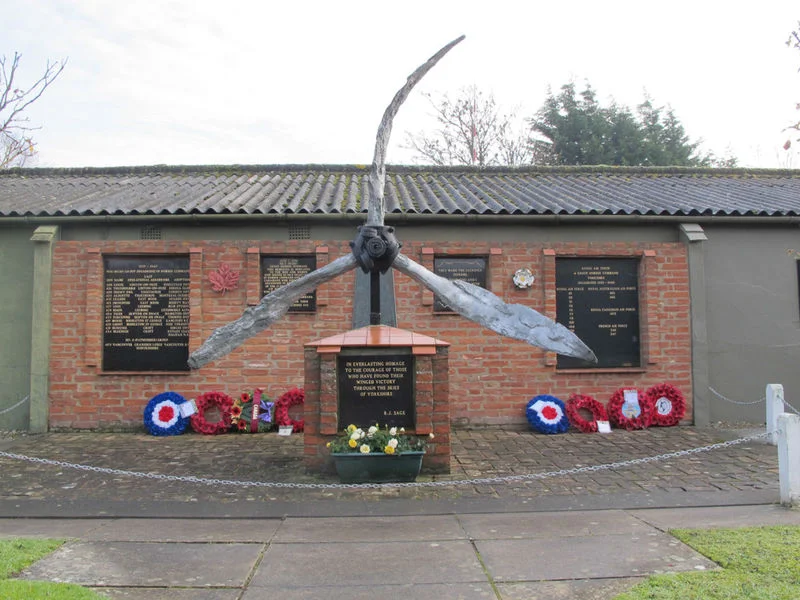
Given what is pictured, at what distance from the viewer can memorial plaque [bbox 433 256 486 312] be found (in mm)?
9500

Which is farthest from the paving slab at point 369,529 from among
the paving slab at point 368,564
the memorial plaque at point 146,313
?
the memorial plaque at point 146,313

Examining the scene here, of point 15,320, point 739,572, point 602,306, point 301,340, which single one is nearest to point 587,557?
point 739,572

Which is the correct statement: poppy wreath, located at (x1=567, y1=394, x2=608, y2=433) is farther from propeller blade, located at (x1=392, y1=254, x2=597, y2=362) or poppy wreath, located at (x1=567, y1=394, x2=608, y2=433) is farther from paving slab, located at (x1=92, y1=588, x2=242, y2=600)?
paving slab, located at (x1=92, y1=588, x2=242, y2=600)

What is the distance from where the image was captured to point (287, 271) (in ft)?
31.1

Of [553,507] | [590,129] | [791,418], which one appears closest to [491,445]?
[553,507]

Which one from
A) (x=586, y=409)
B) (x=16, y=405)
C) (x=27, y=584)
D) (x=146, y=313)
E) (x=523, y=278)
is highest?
(x=523, y=278)

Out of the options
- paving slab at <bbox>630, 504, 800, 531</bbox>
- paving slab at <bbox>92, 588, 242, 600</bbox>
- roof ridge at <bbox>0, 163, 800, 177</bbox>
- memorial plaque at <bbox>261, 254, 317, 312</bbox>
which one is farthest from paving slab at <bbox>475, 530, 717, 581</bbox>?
roof ridge at <bbox>0, 163, 800, 177</bbox>

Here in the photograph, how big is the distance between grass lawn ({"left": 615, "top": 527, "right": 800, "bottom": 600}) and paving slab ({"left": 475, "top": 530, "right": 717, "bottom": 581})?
13 cm

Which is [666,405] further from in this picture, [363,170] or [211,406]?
[363,170]

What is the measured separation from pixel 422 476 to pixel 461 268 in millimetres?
4035

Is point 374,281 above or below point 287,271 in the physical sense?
below

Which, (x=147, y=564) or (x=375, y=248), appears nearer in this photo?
(x=147, y=564)

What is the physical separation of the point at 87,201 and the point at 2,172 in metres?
4.57

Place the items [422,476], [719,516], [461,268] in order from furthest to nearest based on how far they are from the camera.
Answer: [461,268]
[422,476]
[719,516]
